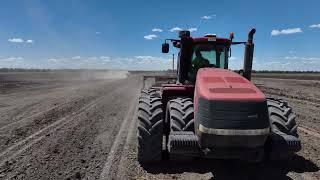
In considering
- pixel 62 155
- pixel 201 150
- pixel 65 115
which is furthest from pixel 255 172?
pixel 65 115

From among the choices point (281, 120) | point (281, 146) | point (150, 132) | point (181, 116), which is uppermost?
point (181, 116)

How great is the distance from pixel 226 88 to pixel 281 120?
A: 143 centimetres

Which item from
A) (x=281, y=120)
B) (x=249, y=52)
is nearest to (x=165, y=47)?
(x=249, y=52)

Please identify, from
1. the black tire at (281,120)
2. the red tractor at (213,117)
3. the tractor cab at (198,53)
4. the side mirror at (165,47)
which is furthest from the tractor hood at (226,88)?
the side mirror at (165,47)

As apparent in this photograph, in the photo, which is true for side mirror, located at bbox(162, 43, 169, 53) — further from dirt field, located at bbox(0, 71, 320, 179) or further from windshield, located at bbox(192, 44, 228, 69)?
dirt field, located at bbox(0, 71, 320, 179)

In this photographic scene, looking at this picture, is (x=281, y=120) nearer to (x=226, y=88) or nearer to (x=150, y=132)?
(x=226, y=88)

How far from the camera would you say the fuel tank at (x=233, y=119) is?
18.6 feet

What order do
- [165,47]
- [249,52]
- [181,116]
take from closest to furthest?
[181,116] → [249,52] → [165,47]

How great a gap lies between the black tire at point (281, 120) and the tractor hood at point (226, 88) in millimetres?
809

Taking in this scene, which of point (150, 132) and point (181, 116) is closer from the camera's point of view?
point (181, 116)

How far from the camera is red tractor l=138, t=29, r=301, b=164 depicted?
18.7 ft

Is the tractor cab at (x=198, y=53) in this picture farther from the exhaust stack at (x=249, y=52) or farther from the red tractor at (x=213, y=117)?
the exhaust stack at (x=249, y=52)

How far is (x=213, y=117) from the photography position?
5.75 m

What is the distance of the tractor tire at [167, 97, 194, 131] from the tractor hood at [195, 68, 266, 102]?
0.44 metres
